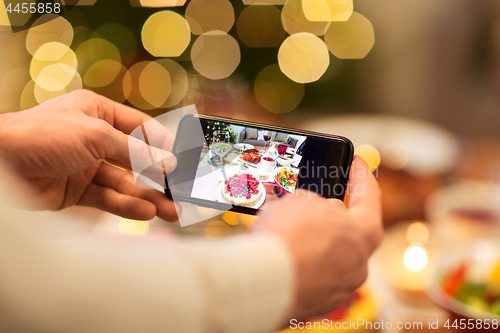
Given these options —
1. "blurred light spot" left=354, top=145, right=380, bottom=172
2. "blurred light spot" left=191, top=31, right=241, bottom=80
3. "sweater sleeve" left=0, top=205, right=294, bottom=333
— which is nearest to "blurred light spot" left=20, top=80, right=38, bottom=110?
"blurred light spot" left=191, top=31, right=241, bottom=80

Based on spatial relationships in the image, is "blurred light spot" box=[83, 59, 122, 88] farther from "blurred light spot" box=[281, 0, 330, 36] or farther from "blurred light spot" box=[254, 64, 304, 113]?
"blurred light spot" box=[281, 0, 330, 36]

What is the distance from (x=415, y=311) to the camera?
62 cm

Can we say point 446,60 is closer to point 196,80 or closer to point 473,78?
point 473,78

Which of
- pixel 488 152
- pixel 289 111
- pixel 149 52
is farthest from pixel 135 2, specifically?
pixel 488 152

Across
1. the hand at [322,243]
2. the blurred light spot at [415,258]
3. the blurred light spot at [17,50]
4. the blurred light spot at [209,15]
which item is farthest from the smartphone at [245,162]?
the blurred light spot at [17,50]

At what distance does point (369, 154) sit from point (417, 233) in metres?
0.36

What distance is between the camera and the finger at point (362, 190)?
417 millimetres

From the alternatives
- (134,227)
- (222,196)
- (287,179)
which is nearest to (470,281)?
(287,179)

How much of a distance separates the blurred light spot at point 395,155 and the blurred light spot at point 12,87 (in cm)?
157

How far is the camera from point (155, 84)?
123 centimetres

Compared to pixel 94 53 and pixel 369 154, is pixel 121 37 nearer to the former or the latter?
pixel 94 53

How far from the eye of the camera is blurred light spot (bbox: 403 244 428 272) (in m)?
0.70

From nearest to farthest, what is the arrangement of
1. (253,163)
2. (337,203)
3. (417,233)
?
(337,203) < (253,163) < (417,233)

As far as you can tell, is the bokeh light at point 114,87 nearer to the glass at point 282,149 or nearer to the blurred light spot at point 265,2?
the blurred light spot at point 265,2
